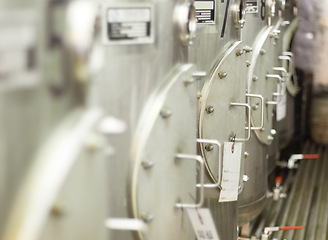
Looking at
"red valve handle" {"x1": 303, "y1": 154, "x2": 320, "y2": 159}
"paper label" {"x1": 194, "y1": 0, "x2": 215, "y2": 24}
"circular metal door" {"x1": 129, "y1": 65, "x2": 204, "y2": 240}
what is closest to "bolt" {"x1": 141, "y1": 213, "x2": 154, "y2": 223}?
"circular metal door" {"x1": 129, "y1": 65, "x2": 204, "y2": 240}

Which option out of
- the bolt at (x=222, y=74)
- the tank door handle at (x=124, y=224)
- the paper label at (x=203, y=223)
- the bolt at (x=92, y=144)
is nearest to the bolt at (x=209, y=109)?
the bolt at (x=222, y=74)

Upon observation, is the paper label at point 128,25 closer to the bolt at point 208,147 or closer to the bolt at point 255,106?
the bolt at point 208,147

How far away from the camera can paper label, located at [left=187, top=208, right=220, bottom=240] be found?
1.79 metres

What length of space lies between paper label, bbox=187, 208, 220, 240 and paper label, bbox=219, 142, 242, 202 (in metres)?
0.66

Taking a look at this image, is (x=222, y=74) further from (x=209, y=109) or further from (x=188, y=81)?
(x=188, y=81)

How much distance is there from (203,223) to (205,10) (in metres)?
0.91

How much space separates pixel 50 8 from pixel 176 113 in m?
0.65

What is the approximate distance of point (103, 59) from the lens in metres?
1.33

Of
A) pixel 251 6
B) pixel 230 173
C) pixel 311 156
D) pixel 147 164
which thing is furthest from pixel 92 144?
pixel 311 156

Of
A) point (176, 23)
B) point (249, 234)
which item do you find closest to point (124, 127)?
point (176, 23)

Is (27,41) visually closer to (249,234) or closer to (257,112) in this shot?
(257,112)

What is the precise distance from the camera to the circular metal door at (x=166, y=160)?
59.1 inches

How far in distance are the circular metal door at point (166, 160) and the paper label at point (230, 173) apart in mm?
586

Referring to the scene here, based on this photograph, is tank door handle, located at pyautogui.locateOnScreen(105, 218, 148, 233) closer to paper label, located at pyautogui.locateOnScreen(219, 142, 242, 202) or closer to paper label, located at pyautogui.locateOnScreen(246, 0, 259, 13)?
paper label, located at pyautogui.locateOnScreen(219, 142, 242, 202)
